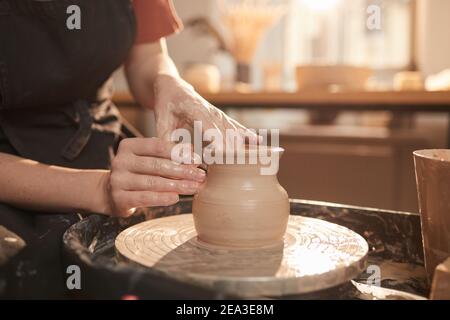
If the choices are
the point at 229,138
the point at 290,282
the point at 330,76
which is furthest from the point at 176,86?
the point at 330,76

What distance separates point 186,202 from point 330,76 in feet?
4.47

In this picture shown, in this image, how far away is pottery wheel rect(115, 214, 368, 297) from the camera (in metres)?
0.62

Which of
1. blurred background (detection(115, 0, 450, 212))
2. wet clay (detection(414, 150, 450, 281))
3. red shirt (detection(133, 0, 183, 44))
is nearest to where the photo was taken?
wet clay (detection(414, 150, 450, 281))

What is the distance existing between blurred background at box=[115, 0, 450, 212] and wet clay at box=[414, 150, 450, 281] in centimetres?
79

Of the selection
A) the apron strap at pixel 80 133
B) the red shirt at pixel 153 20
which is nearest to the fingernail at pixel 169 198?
the apron strap at pixel 80 133

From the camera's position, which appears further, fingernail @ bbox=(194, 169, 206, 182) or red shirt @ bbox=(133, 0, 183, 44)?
red shirt @ bbox=(133, 0, 183, 44)

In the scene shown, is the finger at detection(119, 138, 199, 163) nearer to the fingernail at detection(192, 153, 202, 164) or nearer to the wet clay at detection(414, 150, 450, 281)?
the fingernail at detection(192, 153, 202, 164)

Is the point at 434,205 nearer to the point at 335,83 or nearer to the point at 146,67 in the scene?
the point at 146,67

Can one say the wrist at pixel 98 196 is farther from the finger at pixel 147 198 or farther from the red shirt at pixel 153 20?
the red shirt at pixel 153 20

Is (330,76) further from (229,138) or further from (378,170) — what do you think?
(229,138)

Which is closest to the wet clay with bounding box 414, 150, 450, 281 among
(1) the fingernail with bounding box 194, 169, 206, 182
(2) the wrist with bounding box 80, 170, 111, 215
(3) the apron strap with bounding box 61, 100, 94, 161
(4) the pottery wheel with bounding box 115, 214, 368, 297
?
(4) the pottery wheel with bounding box 115, 214, 368, 297

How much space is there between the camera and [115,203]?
2.77 feet

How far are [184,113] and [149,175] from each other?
7.9 inches

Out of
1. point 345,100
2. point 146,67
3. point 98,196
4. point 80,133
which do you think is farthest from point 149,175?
point 345,100
